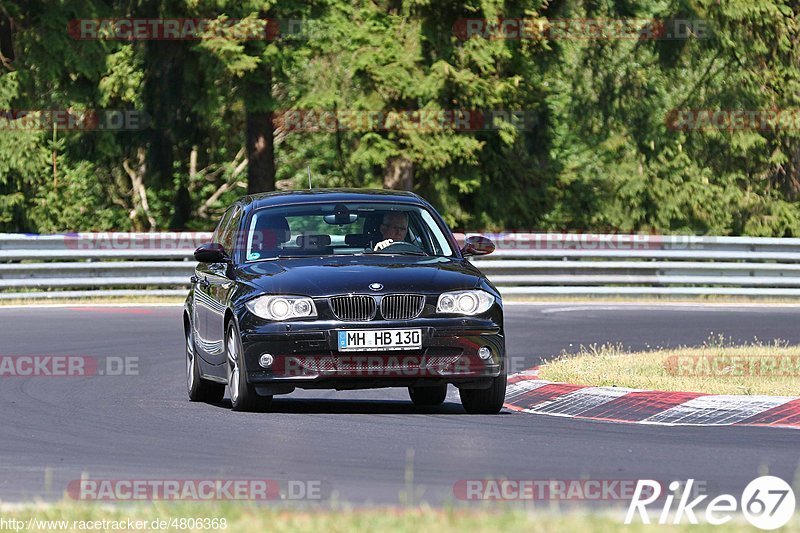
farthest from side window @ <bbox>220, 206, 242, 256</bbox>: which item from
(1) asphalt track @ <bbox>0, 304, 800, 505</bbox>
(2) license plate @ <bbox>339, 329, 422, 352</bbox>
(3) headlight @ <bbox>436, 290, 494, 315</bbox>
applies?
(3) headlight @ <bbox>436, 290, 494, 315</bbox>

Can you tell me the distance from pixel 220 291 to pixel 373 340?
170cm

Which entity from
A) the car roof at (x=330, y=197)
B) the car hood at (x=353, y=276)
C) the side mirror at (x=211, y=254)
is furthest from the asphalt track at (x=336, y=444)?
the car roof at (x=330, y=197)

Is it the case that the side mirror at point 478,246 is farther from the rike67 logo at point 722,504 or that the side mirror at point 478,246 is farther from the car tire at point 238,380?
the rike67 logo at point 722,504

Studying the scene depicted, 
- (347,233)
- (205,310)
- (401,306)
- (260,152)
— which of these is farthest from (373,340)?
(260,152)

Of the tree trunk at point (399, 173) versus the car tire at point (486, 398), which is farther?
the tree trunk at point (399, 173)

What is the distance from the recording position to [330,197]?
515 inches

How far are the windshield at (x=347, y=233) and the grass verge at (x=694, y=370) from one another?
1806 millimetres

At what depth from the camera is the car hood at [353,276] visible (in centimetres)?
1158

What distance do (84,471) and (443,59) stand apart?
1027 inches

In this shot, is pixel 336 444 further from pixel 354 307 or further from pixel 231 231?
pixel 231 231

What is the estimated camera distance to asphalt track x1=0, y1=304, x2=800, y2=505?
28.3ft

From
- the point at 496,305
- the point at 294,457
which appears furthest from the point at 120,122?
the point at 294,457

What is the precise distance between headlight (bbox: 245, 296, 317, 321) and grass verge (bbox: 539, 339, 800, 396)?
2917 millimetres

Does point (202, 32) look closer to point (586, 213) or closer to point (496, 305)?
point (586, 213)
